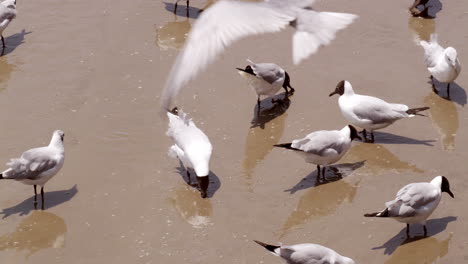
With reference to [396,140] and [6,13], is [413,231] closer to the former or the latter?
[396,140]

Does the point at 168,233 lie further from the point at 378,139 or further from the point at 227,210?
the point at 378,139

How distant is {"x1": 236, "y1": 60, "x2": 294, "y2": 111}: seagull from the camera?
10.7 meters

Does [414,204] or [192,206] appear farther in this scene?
[192,206]

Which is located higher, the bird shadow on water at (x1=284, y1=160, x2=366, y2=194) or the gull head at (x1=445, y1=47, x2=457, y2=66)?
the gull head at (x1=445, y1=47, x2=457, y2=66)

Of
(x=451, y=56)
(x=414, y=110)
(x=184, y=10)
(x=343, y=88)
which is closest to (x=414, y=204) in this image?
(x=414, y=110)

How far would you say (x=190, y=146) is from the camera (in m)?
9.37

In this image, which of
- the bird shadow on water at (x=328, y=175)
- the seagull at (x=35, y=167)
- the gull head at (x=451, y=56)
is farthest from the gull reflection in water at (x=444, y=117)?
the seagull at (x=35, y=167)

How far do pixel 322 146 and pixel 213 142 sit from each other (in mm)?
1542

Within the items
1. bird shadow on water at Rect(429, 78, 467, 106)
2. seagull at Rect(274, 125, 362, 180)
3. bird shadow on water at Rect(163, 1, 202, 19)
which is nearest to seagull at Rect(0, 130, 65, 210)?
seagull at Rect(274, 125, 362, 180)

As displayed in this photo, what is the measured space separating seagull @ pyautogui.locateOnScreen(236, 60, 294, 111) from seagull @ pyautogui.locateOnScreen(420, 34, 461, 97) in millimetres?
2005

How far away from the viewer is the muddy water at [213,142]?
8469mm

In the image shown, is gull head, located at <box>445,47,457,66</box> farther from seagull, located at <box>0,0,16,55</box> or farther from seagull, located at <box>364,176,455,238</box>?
seagull, located at <box>0,0,16,55</box>

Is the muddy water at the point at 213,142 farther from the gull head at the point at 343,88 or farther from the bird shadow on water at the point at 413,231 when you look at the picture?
the gull head at the point at 343,88

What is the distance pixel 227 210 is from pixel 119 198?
3.98 ft
